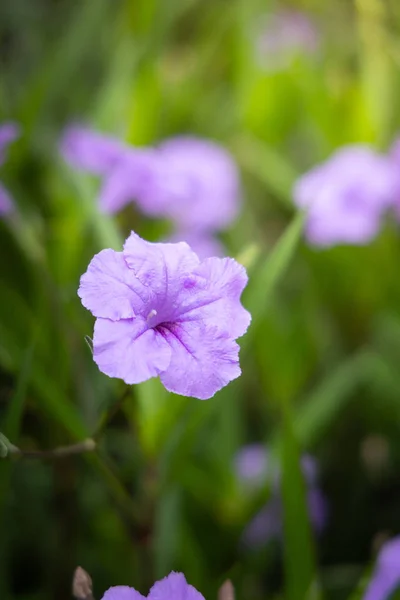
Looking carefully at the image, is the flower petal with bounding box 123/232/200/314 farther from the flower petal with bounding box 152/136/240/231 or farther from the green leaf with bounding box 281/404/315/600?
the flower petal with bounding box 152/136/240/231

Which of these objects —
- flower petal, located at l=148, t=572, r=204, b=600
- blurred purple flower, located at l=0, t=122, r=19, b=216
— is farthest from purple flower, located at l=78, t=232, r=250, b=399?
blurred purple flower, located at l=0, t=122, r=19, b=216

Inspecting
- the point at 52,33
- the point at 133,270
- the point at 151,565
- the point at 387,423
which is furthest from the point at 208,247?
the point at 52,33

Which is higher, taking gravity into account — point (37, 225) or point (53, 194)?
point (53, 194)

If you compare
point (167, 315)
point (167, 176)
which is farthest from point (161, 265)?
point (167, 176)

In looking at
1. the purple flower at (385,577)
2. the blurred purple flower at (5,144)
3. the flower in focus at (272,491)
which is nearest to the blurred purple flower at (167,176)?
the blurred purple flower at (5,144)

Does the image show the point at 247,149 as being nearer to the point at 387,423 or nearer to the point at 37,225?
the point at 37,225

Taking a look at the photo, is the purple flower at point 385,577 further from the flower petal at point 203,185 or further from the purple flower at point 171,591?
the flower petal at point 203,185
